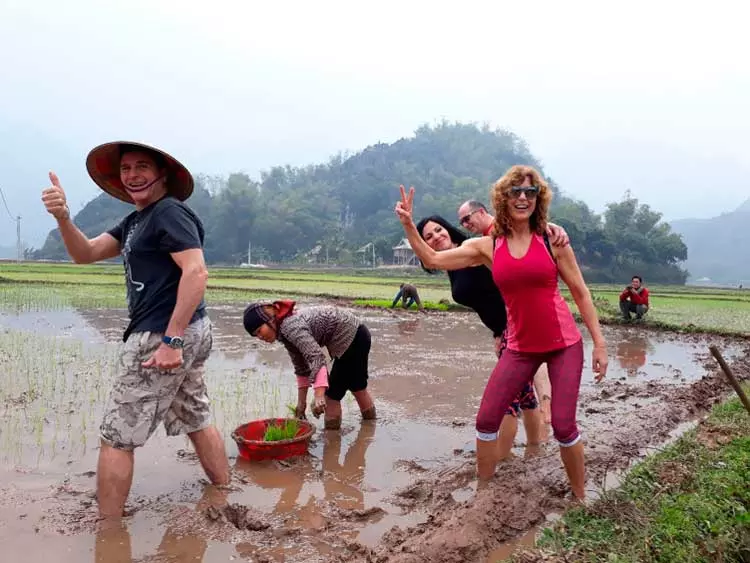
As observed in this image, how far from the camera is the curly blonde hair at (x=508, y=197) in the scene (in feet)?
9.81

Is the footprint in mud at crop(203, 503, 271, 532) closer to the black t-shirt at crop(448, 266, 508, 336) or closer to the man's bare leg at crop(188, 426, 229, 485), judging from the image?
the man's bare leg at crop(188, 426, 229, 485)

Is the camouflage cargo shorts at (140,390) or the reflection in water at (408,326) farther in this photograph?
the reflection in water at (408,326)

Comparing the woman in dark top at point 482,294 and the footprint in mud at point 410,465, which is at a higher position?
the woman in dark top at point 482,294

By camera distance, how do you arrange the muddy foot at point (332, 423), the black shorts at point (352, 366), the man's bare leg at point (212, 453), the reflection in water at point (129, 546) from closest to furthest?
the reflection in water at point (129, 546) < the man's bare leg at point (212, 453) < the black shorts at point (352, 366) < the muddy foot at point (332, 423)

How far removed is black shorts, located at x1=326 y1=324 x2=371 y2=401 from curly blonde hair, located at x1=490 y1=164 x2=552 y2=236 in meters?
1.71

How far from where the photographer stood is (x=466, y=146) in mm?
133625

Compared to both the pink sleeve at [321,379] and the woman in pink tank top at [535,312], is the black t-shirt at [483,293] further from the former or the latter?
the pink sleeve at [321,379]

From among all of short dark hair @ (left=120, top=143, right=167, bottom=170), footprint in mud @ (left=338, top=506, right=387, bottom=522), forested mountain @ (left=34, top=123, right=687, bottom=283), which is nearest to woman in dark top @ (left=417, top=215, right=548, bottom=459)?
footprint in mud @ (left=338, top=506, right=387, bottom=522)

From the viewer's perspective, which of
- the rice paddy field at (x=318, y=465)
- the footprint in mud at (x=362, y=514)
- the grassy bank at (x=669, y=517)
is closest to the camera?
the grassy bank at (x=669, y=517)

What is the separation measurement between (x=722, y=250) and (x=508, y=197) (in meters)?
205

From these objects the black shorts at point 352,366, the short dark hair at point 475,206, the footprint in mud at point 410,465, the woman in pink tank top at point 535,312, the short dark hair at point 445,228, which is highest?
the short dark hair at point 475,206

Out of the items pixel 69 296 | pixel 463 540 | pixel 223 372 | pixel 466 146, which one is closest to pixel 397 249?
pixel 69 296

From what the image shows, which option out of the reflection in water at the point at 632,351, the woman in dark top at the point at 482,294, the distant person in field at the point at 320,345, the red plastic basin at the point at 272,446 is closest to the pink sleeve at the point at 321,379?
the distant person in field at the point at 320,345

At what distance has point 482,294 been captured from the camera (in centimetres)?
395
